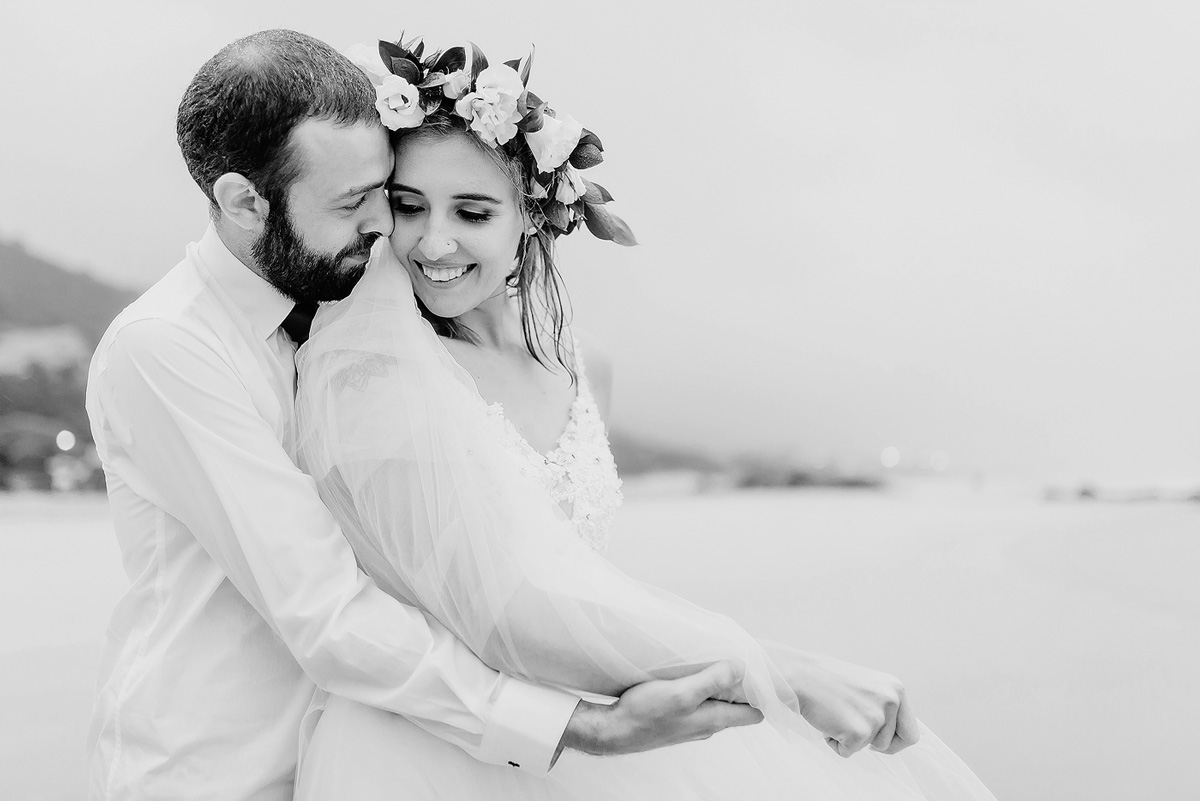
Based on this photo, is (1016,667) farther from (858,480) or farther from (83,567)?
(83,567)

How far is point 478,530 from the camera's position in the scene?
4.50ft

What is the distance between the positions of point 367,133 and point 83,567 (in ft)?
8.09

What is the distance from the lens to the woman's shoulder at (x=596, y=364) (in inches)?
80.0

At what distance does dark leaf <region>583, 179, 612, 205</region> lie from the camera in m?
1.80

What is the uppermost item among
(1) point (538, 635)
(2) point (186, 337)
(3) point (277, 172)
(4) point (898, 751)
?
(3) point (277, 172)

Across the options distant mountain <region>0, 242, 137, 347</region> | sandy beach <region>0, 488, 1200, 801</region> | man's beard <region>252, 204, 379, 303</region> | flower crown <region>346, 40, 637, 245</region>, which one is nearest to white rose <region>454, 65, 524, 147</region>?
flower crown <region>346, 40, 637, 245</region>

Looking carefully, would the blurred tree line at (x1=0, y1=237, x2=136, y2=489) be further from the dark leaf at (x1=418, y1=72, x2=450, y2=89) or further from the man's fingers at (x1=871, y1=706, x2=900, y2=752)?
the man's fingers at (x1=871, y1=706, x2=900, y2=752)

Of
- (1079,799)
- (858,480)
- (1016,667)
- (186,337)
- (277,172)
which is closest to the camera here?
(186,337)

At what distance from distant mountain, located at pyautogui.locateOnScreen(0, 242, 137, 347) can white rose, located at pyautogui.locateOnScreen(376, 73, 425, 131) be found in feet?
9.86

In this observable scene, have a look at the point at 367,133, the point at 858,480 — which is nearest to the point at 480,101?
the point at 367,133

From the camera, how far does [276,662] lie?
4.52ft

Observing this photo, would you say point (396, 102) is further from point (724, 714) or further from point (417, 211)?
point (724, 714)

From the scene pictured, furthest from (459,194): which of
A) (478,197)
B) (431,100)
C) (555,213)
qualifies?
(555,213)

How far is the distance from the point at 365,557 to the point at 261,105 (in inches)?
22.8
